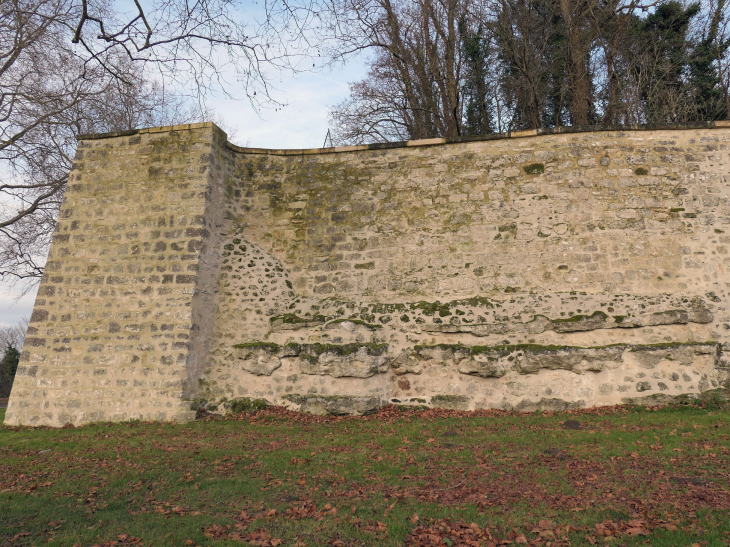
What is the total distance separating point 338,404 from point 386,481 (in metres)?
3.15

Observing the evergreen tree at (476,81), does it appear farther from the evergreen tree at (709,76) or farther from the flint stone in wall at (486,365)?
the flint stone in wall at (486,365)

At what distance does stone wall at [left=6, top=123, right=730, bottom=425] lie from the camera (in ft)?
26.1

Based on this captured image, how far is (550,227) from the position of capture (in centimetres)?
852

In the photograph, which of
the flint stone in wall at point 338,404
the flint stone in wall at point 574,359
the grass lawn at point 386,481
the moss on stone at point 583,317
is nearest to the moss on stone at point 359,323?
the flint stone in wall at point 338,404

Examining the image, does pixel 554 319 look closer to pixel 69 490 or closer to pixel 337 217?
pixel 337 217

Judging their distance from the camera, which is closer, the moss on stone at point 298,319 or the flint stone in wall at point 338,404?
the flint stone in wall at point 338,404

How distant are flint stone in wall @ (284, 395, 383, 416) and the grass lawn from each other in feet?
1.42

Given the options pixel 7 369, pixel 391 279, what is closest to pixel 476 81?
pixel 391 279

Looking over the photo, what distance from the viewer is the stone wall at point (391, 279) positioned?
7.94 meters

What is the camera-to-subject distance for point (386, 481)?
→ 491 centimetres

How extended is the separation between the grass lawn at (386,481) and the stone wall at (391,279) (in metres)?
0.74

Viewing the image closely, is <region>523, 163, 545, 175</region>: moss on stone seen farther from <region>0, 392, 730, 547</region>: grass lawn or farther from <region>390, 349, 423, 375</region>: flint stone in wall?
<region>0, 392, 730, 547</region>: grass lawn

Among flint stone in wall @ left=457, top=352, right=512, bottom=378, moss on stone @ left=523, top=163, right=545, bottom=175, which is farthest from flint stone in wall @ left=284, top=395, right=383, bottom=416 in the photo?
moss on stone @ left=523, top=163, right=545, bottom=175

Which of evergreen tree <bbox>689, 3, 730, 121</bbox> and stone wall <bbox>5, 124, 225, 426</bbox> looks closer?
stone wall <bbox>5, 124, 225, 426</bbox>
